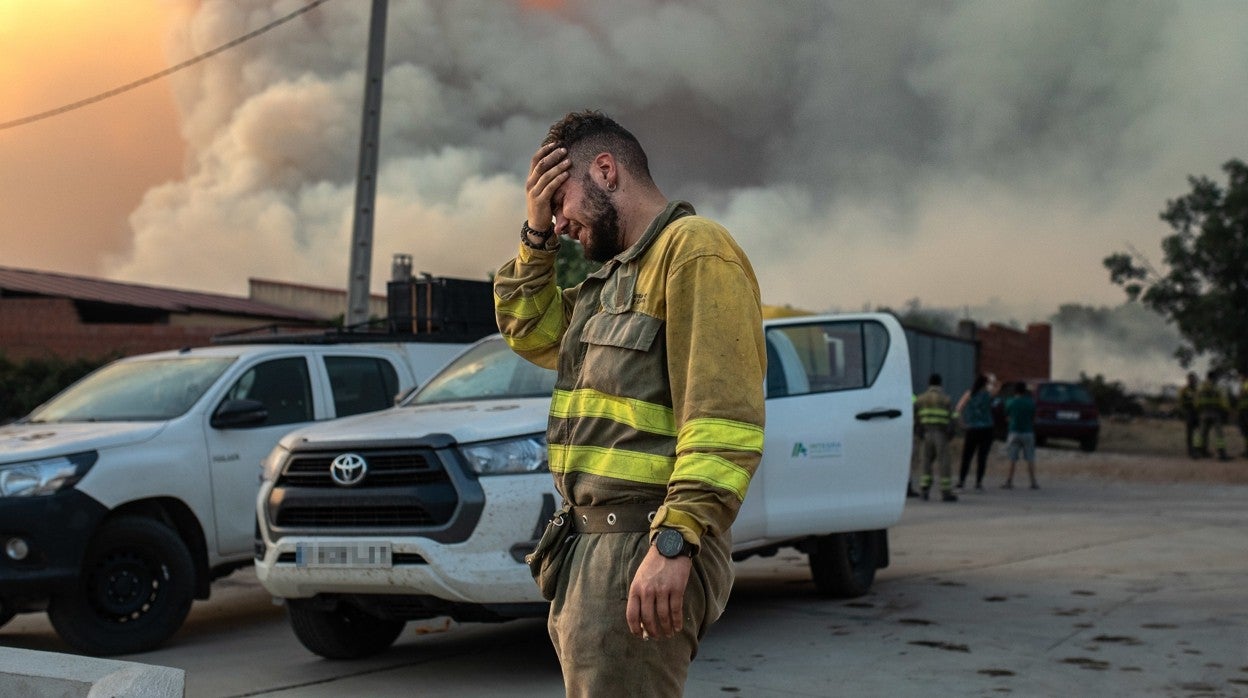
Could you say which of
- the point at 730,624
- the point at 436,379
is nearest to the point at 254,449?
the point at 436,379

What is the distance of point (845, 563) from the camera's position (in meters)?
9.49

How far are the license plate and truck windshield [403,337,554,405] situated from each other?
4.60 feet

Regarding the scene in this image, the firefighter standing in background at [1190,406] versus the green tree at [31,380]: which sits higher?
the green tree at [31,380]

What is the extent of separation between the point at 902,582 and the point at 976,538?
Result: 143 inches

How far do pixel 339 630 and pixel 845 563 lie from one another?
3418 mm

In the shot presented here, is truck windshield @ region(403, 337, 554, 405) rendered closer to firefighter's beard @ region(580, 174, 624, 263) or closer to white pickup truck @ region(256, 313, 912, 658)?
white pickup truck @ region(256, 313, 912, 658)

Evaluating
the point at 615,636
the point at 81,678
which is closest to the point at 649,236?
the point at 615,636

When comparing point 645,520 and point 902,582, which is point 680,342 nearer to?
point 645,520

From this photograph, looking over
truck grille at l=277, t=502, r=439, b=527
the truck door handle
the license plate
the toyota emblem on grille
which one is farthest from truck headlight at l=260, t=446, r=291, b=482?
the truck door handle

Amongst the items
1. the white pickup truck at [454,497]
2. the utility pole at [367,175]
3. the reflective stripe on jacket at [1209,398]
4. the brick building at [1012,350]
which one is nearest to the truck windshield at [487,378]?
the white pickup truck at [454,497]

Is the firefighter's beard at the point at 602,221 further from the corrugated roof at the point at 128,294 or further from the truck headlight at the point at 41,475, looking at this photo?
the corrugated roof at the point at 128,294

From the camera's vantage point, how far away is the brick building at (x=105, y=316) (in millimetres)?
25406

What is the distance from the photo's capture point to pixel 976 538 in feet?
46.0

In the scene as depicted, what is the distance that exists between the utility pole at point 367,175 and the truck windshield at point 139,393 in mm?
6855
